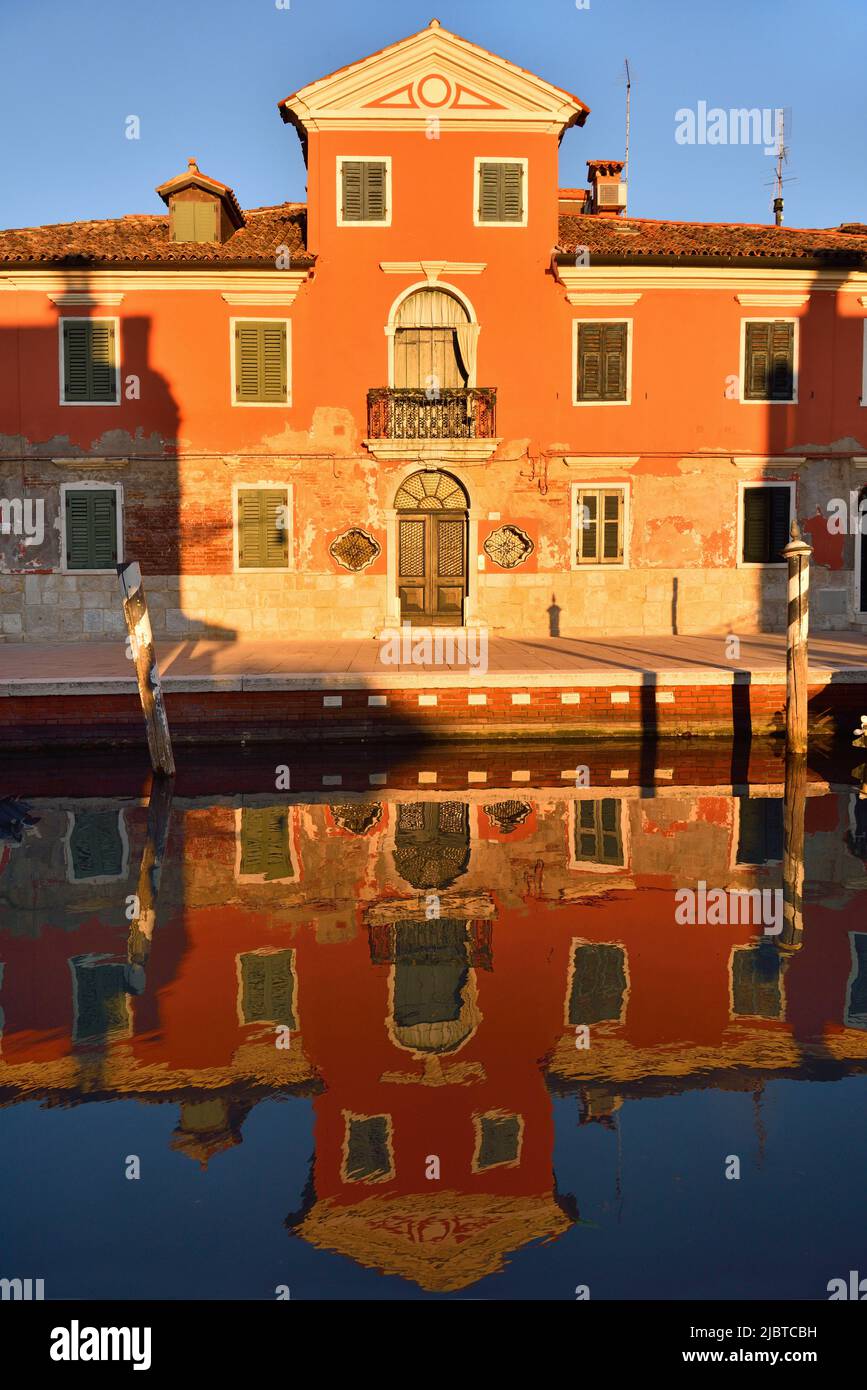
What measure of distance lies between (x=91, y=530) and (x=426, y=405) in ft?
21.4

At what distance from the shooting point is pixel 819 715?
49.2 feet

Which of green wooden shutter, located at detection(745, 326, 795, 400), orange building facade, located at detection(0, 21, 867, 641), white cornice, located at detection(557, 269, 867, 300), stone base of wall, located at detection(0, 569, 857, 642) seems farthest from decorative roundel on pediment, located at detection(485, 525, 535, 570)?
green wooden shutter, located at detection(745, 326, 795, 400)

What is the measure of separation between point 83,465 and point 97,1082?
54.5ft

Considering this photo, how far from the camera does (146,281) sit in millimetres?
20047

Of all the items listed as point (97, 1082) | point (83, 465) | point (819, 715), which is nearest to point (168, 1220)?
point (97, 1082)

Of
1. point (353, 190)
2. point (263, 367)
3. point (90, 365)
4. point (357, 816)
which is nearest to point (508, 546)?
point (263, 367)

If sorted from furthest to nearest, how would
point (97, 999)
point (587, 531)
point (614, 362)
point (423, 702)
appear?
point (587, 531)
point (614, 362)
point (423, 702)
point (97, 999)

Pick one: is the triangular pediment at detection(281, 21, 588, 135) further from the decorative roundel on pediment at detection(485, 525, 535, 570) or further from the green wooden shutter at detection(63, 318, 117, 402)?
the decorative roundel on pediment at detection(485, 525, 535, 570)

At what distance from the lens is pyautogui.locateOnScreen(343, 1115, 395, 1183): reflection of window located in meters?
4.80

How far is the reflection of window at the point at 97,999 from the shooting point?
6.21 metres

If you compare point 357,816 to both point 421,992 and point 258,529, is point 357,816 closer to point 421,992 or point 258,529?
point 421,992

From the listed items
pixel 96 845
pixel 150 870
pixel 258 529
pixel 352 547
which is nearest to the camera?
pixel 150 870

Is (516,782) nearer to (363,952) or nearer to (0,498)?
(363,952)

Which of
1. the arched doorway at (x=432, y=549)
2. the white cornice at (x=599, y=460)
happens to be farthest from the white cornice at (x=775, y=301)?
the arched doorway at (x=432, y=549)
